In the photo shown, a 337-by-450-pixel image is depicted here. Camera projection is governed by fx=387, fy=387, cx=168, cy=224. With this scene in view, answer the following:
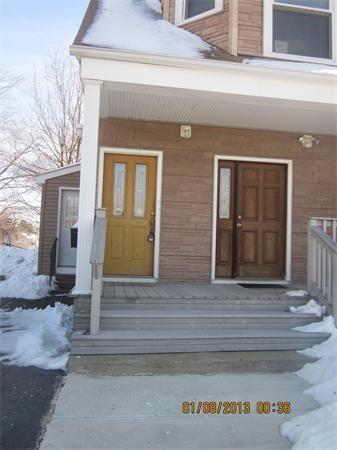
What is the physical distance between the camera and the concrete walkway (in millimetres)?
2531

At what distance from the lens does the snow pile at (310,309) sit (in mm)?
4569

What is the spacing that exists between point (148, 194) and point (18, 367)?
3.19 metres

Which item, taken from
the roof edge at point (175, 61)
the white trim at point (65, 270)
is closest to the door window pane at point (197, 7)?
the roof edge at point (175, 61)

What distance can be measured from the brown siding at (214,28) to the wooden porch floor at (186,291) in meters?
3.46

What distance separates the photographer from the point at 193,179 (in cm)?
606

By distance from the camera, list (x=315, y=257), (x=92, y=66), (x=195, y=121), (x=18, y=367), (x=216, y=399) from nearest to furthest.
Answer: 1. (x=216, y=399)
2. (x=18, y=367)
3. (x=92, y=66)
4. (x=315, y=257)
5. (x=195, y=121)

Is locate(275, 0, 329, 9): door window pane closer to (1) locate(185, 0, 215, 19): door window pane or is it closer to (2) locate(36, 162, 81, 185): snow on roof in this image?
(1) locate(185, 0, 215, 19): door window pane

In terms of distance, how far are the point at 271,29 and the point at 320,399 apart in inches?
199

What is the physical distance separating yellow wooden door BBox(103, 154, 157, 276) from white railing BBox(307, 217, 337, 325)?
7.61 feet

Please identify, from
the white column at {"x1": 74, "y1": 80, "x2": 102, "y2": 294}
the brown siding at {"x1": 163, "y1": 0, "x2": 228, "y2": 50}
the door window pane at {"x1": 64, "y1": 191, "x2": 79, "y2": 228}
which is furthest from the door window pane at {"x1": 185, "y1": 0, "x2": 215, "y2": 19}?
the door window pane at {"x1": 64, "y1": 191, "x2": 79, "y2": 228}

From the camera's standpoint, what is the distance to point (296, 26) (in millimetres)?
5957

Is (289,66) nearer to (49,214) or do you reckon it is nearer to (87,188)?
(87,188)

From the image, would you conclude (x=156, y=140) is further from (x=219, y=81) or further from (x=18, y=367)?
(x=18, y=367)

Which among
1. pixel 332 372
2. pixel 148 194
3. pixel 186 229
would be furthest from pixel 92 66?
pixel 332 372
